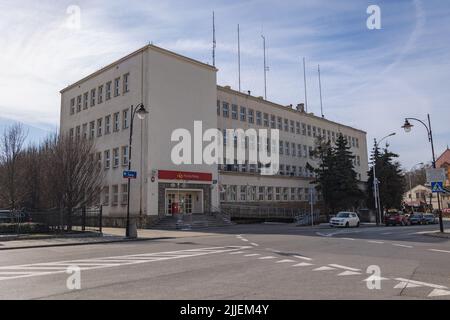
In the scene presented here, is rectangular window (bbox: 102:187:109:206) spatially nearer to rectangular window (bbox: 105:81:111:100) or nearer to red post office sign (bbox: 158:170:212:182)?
red post office sign (bbox: 158:170:212:182)

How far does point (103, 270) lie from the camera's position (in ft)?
36.6

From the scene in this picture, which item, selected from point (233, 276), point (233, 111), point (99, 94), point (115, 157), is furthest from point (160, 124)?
point (233, 276)

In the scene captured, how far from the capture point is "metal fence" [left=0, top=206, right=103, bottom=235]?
25516 millimetres

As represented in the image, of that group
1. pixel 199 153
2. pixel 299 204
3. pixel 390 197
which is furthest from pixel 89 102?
pixel 390 197

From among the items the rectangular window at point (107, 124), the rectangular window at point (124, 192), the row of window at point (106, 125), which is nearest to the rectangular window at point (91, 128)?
the row of window at point (106, 125)

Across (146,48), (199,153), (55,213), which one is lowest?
(55,213)

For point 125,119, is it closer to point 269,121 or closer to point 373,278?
point 269,121

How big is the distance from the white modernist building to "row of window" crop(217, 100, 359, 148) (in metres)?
0.16

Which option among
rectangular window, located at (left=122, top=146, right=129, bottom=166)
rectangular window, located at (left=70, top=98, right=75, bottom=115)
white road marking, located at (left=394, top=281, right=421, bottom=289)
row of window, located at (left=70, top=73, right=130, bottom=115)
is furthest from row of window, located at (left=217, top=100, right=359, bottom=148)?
white road marking, located at (left=394, top=281, right=421, bottom=289)

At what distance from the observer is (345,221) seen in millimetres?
39594

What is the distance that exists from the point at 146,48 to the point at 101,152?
496 inches

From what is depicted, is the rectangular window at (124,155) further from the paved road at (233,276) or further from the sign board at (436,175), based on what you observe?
the paved road at (233,276)

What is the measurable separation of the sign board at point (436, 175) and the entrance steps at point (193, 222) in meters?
18.6
